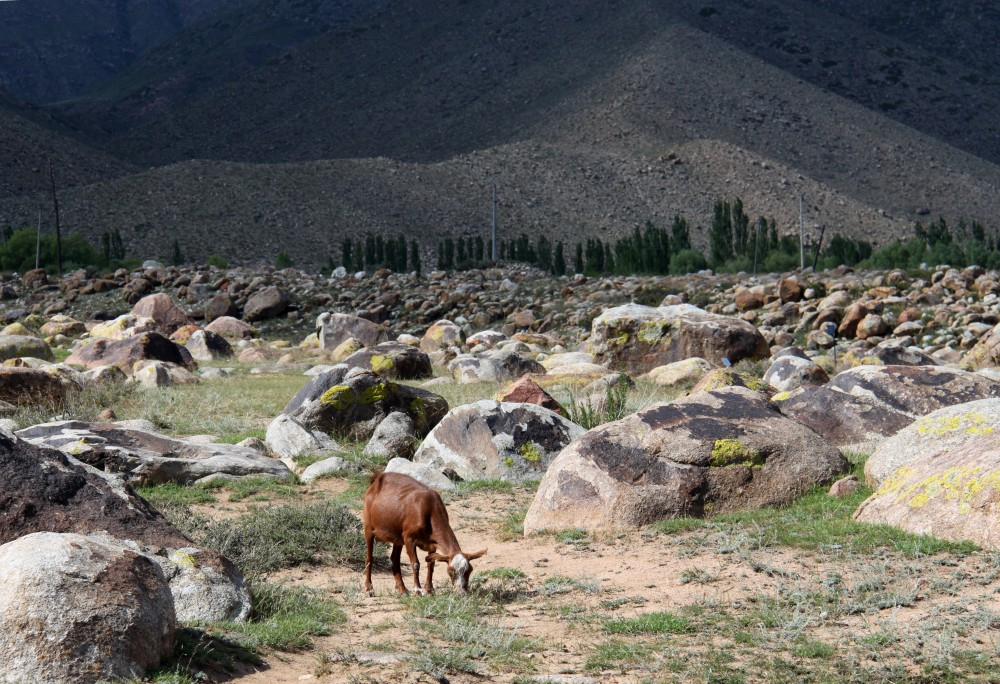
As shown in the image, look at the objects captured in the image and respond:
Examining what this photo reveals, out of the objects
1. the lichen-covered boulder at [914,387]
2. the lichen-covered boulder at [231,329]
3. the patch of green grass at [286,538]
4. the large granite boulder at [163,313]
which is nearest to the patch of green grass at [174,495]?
the patch of green grass at [286,538]

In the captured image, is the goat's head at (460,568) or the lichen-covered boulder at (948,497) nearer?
the goat's head at (460,568)

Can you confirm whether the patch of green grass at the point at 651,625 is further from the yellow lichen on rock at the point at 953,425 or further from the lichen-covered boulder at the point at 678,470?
the yellow lichen on rock at the point at 953,425

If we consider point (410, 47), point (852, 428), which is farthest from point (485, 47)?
point (852, 428)

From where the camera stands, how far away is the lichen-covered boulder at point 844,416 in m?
11.3

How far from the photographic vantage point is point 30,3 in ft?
618

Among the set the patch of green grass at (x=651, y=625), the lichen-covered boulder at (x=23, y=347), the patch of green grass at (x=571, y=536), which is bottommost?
the patch of green grass at (x=571, y=536)

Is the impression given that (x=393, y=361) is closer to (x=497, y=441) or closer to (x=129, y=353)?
(x=129, y=353)

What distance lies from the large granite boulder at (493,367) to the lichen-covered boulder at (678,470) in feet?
38.5

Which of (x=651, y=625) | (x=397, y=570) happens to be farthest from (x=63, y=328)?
(x=651, y=625)

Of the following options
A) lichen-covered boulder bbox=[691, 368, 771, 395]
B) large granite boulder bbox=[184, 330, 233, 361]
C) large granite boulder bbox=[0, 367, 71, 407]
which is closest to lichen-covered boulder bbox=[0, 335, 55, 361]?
large granite boulder bbox=[184, 330, 233, 361]

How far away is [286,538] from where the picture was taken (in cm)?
891

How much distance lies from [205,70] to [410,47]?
1586 inches

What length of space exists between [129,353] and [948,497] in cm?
1869

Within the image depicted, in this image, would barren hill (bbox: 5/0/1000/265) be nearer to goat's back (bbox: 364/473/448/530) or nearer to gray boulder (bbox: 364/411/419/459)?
gray boulder (bbox: 364/411/419/459)
